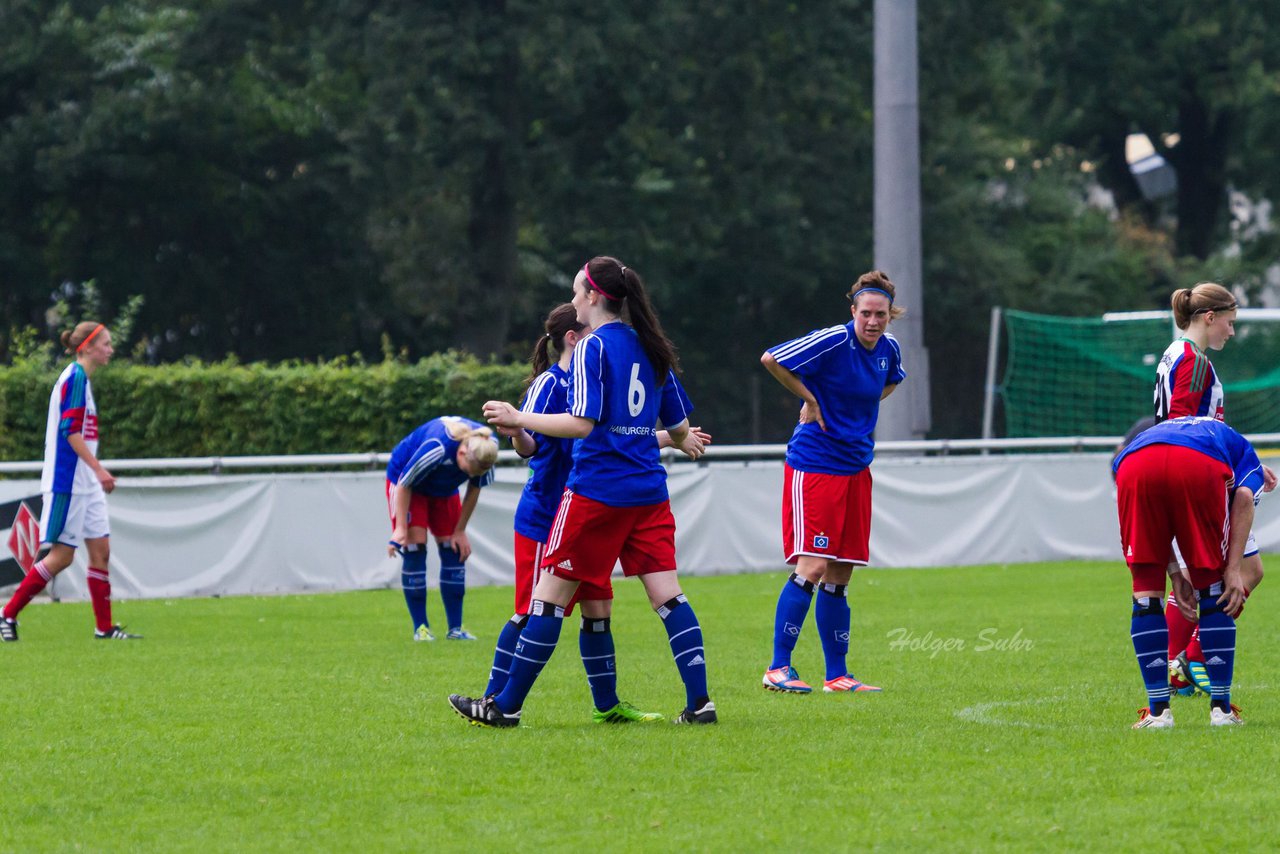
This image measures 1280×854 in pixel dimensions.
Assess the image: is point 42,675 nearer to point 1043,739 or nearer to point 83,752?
point 83,752

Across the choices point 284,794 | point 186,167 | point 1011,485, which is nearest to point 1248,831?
point 284,794

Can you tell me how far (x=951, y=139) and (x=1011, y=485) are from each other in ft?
63.9

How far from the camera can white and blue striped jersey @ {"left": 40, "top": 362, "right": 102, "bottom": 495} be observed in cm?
1210

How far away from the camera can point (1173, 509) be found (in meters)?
6.88

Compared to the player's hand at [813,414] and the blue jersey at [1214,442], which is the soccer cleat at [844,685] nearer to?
the player's hand at [813,414]

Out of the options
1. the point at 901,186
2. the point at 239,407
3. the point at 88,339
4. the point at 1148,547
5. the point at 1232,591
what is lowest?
the point at 1232,591

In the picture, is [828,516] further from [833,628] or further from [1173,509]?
[1173,509]

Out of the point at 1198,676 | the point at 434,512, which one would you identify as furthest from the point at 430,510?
the point at 1198,676

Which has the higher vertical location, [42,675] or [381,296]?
[381,296]

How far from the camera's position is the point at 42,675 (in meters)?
9.88

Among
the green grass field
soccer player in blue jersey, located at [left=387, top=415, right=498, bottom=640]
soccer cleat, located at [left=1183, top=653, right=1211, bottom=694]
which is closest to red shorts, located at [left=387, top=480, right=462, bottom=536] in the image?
soccer player in blue jersey, located at [left=387, top=415, right=498, bottom=640]

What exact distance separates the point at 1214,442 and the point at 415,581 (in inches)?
249

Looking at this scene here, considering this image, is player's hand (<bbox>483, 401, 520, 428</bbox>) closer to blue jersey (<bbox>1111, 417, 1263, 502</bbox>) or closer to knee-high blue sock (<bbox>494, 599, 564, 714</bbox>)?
knee-high blue sock (<bbox>494, 599, 564, 714</bbox>)

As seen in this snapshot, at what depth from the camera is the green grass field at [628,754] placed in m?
5.21
